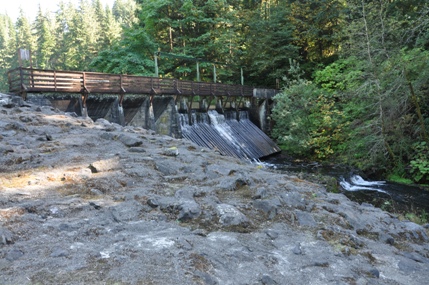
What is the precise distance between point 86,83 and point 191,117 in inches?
333

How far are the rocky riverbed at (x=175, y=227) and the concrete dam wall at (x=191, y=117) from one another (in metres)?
7.28

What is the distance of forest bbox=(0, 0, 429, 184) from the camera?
1548cm

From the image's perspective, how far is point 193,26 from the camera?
32.1 metres

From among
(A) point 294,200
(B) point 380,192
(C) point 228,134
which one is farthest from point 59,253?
(C) point 228,134

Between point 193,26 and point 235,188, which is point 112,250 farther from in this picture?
point 193,26

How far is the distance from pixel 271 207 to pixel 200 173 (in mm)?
2401

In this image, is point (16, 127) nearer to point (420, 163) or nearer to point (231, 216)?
point (231, 216)

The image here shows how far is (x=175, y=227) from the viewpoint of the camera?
469 cm

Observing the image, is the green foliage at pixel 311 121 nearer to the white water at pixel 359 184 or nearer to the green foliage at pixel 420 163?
the white water at pixel 359 184

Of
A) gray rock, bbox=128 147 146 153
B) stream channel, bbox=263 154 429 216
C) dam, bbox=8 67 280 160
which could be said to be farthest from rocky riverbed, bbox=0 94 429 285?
stream channel, bbox=263 154 429 216

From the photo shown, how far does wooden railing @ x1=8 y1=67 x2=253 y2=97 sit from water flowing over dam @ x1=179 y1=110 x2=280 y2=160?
2420 millimetres

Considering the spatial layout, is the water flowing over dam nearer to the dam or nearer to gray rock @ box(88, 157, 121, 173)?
the dam

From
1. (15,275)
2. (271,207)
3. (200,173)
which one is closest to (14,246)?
(15,275)

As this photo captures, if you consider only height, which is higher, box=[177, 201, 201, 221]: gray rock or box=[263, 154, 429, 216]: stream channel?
box=[177, 201, 201, 221]: gray rock
